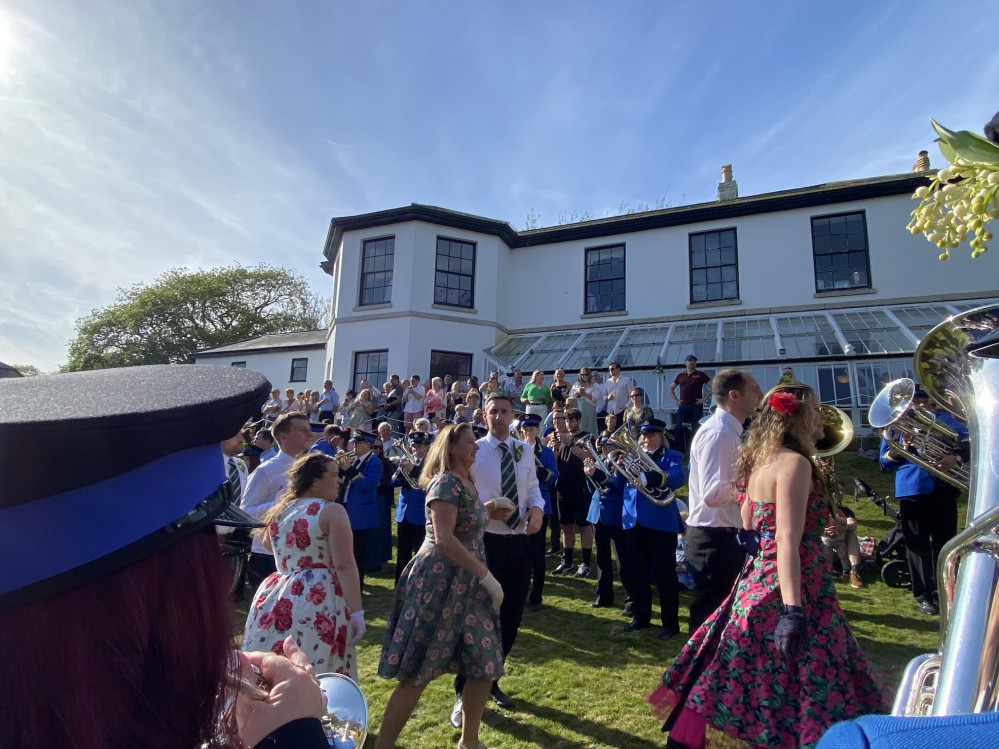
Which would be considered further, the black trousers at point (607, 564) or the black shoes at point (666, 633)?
the black trousers at point (607, 564)

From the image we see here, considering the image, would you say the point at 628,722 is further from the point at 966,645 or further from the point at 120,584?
the point at 120,584

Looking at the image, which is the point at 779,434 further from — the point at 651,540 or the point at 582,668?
the point at 651,540

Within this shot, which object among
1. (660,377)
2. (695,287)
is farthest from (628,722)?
(695,287)

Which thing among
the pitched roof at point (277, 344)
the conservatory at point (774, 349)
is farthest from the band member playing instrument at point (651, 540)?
the pitched roof at point (277, 344)

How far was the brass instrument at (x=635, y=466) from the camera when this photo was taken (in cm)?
595

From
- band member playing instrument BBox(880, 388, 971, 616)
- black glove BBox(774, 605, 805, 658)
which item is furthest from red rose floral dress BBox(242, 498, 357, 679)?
band member playing instrument BBox(880, 388, 971, 616)

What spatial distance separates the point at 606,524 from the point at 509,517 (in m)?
2.53

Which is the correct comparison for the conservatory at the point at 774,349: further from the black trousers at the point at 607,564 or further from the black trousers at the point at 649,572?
the black trousers at the point at 649,572

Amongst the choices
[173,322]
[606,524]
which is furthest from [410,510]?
[173,322]

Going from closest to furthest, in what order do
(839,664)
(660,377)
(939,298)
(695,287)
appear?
(839,664)
(660,377)
(939,298)
(695,287)

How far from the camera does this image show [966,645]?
127cm

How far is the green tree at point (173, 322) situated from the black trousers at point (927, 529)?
43.2 metres

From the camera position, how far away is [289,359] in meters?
24.9

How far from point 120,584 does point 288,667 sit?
0.50 metres
